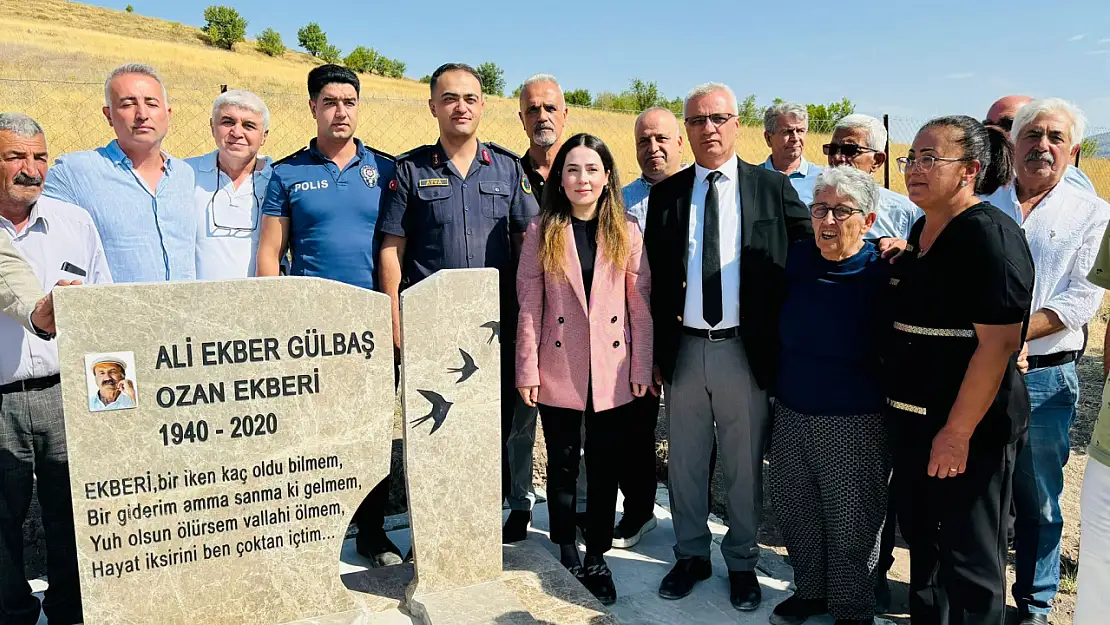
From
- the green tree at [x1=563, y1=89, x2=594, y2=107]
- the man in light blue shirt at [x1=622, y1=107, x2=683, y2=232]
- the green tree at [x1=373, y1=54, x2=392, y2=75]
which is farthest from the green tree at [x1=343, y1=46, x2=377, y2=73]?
the man in light blue shirt at [x1=622, y1=107, x2=683, y2=232]

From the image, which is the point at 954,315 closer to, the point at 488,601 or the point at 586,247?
the point at 586,247

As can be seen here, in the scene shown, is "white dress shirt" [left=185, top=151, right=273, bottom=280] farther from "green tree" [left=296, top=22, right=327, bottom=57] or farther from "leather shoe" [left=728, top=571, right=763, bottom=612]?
"green tree" [left=296, top=22, right=327, bottom=57]

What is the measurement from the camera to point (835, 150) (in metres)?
3.94

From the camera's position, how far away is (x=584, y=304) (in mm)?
3195

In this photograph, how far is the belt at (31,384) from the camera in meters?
2.81

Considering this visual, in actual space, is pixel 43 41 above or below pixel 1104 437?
above

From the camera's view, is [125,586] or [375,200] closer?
[125,586]

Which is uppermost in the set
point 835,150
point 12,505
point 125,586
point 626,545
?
point 835,150

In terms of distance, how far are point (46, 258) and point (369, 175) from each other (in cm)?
134

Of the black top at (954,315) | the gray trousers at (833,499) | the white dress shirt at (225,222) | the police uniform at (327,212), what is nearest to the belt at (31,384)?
the white dress shirt at (225,222)

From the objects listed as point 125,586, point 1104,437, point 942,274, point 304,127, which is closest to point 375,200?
point 125,586

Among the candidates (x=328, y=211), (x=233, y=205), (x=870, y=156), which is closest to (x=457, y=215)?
(x=328, y=211)

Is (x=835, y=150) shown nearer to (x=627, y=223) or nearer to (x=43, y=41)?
(x=627, y=223)

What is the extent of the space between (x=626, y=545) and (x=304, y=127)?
14.0m
